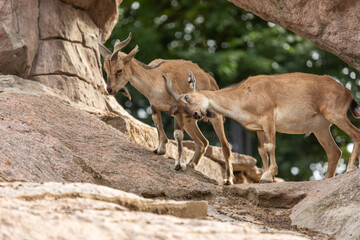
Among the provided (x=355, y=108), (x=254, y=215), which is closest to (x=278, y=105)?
(x=355, y=108)

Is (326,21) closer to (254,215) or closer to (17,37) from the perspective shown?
(254,215)

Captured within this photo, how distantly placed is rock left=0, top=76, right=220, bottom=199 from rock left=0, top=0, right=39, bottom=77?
0.42 m

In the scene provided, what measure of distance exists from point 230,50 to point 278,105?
8.82 metres

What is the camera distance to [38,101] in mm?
8703

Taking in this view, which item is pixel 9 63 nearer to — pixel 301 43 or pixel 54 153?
pixel 54 153

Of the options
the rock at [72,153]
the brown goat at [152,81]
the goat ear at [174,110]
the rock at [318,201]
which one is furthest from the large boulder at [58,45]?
the rock at [318,201]

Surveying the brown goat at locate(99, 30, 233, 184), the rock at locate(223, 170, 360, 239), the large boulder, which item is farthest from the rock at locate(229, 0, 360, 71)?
the large boulder

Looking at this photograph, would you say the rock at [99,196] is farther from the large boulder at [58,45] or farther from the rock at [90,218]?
the large boulder at [58,45]

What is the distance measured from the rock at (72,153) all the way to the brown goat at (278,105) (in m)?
0.99

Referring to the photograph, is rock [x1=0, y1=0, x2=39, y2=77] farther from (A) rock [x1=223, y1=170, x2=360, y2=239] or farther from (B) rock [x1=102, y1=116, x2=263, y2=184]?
(A) rock [x1=223, y1=170, x2=360, y2=239]

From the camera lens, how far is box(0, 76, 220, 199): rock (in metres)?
6.74

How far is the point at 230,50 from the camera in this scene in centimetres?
1772

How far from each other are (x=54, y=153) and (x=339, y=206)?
3.22 m

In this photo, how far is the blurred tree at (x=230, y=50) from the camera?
1709 cm
